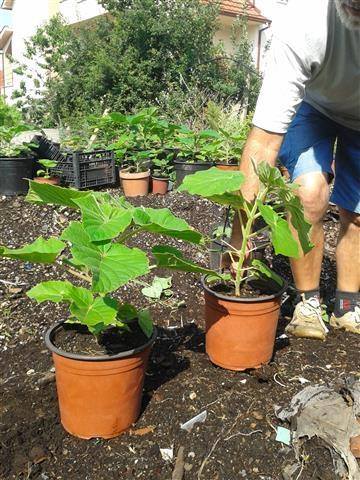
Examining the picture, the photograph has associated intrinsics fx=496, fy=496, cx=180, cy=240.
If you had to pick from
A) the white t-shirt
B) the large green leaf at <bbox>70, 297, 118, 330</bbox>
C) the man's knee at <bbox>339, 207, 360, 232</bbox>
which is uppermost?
the white t-shirt

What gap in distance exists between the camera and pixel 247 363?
1858mm

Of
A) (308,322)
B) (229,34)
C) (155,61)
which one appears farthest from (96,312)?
(229,34)

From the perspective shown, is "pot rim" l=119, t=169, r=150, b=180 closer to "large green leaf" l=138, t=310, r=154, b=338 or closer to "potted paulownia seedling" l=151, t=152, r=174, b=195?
"potted paulownia seedling" l=151, t=152, r=174, b=195

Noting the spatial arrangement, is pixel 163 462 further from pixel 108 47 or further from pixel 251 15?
pixel 251 15

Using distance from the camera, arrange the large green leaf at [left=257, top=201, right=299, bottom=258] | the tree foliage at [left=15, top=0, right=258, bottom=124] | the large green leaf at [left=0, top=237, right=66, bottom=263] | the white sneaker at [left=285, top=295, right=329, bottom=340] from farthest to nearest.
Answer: the tree foliage at [left=15, top=0, right=258, bottom=124] < the white sneaker at [left=285, top=295, right=329, bottom=340] < the large green leaf at [left=257, top=201, right=299, bottom=258] < the large green leaf at [left=0, top=237, right=66, bottom=263]

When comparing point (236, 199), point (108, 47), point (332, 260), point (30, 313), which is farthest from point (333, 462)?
point (108, 47)

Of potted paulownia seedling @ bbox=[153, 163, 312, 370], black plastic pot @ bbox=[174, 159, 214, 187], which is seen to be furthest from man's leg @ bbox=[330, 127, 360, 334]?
black plastic pot @ bbox=[174, 159, 214, 187]

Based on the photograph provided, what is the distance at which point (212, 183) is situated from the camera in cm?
156

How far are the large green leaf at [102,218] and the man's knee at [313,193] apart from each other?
3.47ft

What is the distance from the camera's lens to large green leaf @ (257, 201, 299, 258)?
1498 millimetres

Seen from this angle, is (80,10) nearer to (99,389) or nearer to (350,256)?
(350,256)

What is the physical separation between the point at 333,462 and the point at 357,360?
0.69m

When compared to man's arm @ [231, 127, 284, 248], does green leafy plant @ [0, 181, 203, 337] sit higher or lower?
lower

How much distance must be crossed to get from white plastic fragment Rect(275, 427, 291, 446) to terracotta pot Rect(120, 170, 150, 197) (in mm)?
3301
